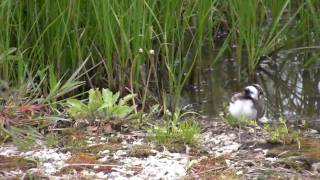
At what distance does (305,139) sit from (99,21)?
5.62 feet

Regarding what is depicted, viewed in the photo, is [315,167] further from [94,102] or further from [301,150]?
[94,102]

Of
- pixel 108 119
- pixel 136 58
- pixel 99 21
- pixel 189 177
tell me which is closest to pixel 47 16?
pixel 99 21

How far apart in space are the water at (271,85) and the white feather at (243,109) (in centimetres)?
65

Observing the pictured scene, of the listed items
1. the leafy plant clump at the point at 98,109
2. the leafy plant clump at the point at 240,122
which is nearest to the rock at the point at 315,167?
the leafy plant clump at the point at 240,122

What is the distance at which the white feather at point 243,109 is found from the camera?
482cm

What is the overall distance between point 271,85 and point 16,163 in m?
3.29

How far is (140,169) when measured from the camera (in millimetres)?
3801

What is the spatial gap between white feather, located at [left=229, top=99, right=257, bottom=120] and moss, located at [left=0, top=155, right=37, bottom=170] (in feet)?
4.90

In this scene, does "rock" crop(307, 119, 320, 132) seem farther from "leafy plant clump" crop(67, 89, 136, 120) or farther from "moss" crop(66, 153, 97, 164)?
"moss" crop(66, 153, 97, 164)

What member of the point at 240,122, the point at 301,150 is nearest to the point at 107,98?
the point at 240,122

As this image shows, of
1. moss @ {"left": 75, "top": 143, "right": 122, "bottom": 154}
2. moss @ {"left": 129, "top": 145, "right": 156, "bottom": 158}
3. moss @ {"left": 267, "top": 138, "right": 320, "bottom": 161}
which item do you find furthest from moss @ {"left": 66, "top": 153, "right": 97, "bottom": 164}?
moss @ {"left": 267, "top": 138, "right": 320, "bottom": 161}

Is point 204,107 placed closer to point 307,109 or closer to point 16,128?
point 307,109

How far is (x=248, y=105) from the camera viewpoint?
4.92 metres

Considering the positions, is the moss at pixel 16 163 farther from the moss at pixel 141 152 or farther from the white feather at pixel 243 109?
the white feather at pixel 243 109
